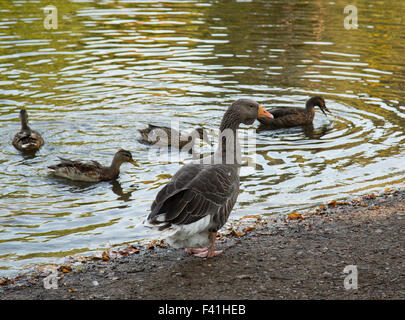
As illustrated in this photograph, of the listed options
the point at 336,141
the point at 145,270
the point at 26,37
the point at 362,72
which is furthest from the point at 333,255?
the point at 26,37

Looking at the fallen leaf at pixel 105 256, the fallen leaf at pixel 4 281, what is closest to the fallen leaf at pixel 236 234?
the fallen leaf at pixel 105 256

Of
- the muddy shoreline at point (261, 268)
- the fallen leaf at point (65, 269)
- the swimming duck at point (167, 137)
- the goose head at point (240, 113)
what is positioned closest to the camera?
the muddy shoreline at point (261, 268)

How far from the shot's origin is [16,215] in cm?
1048

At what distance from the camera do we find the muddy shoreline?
7156 millimetres

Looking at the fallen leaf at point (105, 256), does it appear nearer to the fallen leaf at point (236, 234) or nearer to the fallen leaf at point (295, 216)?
the fallen leaf at point (236, 234)

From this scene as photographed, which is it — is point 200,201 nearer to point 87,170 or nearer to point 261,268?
point 261,268

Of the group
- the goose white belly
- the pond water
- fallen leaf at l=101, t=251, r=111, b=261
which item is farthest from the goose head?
fallen leaf at l=101, t=251, r=111, b=261

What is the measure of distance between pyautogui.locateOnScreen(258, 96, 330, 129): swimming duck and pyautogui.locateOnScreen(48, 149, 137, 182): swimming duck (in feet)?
16.9

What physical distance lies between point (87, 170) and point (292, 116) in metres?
6.43

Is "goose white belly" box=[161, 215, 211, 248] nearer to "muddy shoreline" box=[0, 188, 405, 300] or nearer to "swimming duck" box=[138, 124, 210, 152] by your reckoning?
"muddy shoreline" box=[0, 188, 405, 300]

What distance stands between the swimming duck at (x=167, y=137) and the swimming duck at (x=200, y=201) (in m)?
5.35

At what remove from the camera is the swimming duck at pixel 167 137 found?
14.3m
